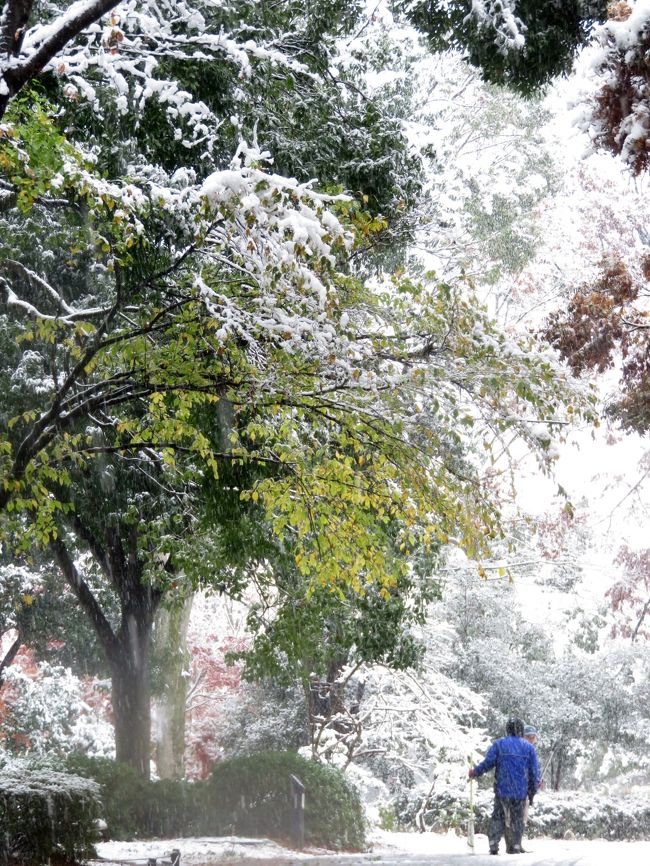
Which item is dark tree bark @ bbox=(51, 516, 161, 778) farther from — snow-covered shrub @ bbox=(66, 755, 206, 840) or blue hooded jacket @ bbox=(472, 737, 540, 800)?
blue hooded jacket @ bbox=(472, 737, 540, 800)

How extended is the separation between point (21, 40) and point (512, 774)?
730 centimetres

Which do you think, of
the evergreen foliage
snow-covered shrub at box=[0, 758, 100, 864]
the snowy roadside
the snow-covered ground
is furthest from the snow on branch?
the snowy roadside

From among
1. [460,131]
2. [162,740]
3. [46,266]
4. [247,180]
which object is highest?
[460,131]

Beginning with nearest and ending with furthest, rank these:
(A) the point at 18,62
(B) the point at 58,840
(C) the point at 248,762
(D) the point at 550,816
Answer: (A) the point at 18,62, (B) the point at 58,840, (C) the point at 248,762, (D) the point at 550,816

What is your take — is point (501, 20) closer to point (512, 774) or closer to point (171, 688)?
point (512, 774)

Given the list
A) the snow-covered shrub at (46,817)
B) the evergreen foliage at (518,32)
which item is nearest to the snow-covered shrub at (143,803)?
the snow-covered shrub at (46,817)

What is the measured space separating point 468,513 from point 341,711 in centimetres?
1453

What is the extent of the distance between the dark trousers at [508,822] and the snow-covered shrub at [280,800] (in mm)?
6743

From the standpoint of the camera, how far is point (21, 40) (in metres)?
6.38

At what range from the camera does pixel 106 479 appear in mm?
12680

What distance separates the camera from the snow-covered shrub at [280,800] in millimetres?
15930

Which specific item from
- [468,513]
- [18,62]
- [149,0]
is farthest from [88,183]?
[468,513]

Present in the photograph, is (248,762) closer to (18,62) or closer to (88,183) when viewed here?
(88,183)

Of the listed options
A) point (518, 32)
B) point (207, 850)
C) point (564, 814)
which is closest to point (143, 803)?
point (207, 850)
